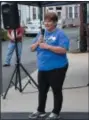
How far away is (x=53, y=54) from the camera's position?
740 cm

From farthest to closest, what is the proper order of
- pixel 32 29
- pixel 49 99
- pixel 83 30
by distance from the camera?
pixel 32 29
pixel 83 30
pixel 49 99

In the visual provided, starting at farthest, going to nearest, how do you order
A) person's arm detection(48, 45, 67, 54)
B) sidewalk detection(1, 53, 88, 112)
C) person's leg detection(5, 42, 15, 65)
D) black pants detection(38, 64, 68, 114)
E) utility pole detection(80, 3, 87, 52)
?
utility pole detection(80, 3, 87, 52)
person's leg detection(5, 42, 15, 65)
sidewalk detection(1, 53, 88, 112)
black pants detection(38, 64, 68, 114)
person's arm detection(48, 45, 67, 54)

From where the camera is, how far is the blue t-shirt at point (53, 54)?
7340 mm

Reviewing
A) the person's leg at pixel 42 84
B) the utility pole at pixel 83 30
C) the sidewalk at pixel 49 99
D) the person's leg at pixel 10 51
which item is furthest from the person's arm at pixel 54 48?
the utility pole at pixel 83 30

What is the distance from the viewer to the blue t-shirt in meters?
7.34

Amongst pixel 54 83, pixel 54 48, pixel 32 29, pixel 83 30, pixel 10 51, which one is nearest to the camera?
pixel 54 48

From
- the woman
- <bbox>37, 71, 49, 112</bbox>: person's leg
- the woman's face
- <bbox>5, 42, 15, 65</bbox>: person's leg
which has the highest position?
the woman's face

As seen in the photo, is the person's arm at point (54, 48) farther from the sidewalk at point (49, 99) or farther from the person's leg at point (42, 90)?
the sidewalk at point (49, 99)

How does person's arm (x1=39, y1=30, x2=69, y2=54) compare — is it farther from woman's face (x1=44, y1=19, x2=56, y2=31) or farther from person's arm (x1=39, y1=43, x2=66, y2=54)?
woman's face (x1=44, y1=19, x2=56, y2=31)

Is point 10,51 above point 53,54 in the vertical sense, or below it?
below

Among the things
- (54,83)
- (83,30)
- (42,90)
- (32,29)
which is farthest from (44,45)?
(32,29)

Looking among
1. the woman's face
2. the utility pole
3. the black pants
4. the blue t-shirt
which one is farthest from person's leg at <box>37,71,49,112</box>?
the utility pole

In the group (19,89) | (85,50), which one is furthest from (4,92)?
(85,50)

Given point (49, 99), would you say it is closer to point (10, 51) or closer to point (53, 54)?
point (53, 54)
